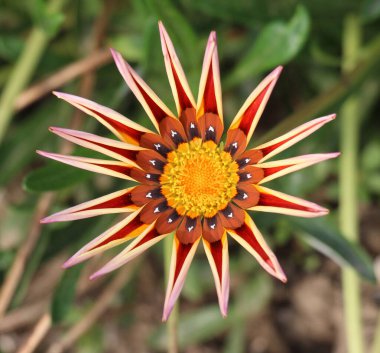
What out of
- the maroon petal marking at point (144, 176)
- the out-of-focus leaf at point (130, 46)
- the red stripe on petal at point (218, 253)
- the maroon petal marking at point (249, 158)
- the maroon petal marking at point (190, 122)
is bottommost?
the red stripe on petal at point (218, 253)

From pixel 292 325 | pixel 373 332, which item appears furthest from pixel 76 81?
pixel 373 332

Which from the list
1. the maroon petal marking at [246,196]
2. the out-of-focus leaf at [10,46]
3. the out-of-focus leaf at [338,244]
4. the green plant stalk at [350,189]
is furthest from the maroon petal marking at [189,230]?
the out-of-focus leaf at [10,46]

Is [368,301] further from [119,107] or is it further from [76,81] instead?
[76,81]

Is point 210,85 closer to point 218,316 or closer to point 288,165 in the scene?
point 288,165

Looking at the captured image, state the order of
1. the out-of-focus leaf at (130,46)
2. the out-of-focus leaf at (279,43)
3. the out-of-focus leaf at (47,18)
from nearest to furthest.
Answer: the out-of-focus leaf at (279,43) → the out-of-focus leaf at (47,18) → the out-of-focus leaf at (130,46)

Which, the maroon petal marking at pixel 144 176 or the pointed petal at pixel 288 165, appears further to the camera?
the maroon petal marking at pixel 144 176

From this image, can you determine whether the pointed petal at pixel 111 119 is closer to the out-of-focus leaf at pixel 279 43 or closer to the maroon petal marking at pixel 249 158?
the maroon petal marking at pixel 249 158
